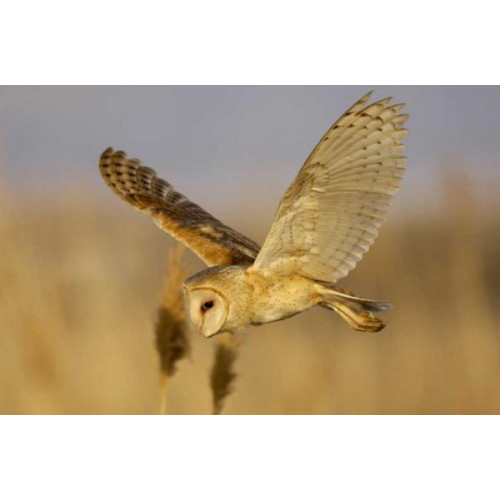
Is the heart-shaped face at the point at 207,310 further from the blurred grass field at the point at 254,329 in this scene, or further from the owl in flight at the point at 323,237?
the blurred grass field at the point at 254,329

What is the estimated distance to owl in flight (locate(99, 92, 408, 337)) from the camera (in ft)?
5.25

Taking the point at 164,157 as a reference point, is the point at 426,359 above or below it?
below

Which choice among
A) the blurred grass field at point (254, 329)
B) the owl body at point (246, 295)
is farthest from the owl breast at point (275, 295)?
the blurred grass field at point (254, 329)

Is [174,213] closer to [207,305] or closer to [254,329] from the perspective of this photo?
Result: [207,305]

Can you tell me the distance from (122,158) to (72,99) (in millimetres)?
683

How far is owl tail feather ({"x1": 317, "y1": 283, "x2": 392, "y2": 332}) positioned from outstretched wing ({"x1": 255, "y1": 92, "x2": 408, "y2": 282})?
3 centimetres

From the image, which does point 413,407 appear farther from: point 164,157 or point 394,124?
point 394,124

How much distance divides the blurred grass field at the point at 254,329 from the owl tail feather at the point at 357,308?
506mm

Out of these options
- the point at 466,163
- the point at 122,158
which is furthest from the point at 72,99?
the point at 466,163

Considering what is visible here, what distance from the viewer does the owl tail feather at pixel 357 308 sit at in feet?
5.71

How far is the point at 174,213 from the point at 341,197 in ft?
1.90

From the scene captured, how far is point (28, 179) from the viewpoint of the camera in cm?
278

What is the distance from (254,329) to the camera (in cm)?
262

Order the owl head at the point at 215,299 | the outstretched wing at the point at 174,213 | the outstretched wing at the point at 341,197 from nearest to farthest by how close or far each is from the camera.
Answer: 1. the outstretched wing at the point at 341,197
2. the owl head at the point at 215,299
3. the outstretched wing at the point at 174,213
